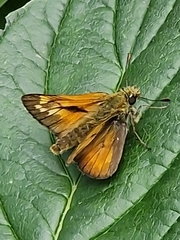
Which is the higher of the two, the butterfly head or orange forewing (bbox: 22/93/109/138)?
the butterfly head

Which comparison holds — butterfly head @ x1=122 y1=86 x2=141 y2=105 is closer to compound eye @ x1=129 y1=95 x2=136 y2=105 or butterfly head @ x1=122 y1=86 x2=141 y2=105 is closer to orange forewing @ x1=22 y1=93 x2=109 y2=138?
compound eye @ x1=129 y1=95 x2=136 y2=105

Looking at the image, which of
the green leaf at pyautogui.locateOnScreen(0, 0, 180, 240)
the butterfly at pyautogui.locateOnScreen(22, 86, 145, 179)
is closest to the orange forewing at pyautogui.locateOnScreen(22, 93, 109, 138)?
the butterfly at pyautogui.locateOnScreen(22, 86, 145, 179)

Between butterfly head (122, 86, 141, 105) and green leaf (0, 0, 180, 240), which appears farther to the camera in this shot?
butterfly head (122, 86, 141, 105)

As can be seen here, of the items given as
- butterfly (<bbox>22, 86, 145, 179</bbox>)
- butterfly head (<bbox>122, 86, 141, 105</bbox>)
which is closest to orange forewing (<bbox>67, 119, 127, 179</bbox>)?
butterfly (<bbox>22, 86, 145, 179</bbox>)

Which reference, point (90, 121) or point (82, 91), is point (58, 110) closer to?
point (90, 121)

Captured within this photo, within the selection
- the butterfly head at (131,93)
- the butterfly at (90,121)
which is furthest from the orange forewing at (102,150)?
the butterfly head at (131,93)

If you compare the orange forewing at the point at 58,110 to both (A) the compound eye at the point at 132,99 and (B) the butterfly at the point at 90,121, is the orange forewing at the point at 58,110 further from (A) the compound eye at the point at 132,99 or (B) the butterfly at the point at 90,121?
(A) the compound eye at the point at 132,99

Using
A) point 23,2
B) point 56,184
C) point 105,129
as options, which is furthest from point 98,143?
point 23,2
